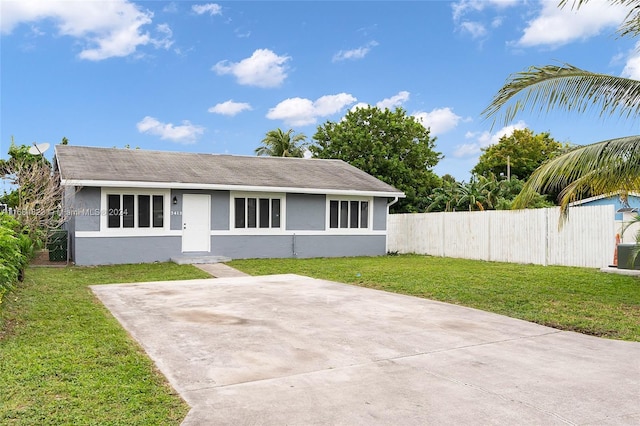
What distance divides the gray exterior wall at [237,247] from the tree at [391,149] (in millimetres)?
13149

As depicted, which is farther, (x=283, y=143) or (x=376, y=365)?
(x=283, y=143)

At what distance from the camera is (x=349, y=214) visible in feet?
61.2

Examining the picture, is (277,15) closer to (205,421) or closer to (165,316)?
(165,316)

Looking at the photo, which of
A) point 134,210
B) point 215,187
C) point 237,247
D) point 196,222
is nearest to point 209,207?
point 196,222

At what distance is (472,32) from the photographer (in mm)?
17359

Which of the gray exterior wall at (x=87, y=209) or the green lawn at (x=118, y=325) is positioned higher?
the gray exterior wall at (x=87, y=209)

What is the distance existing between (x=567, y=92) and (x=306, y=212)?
35.4 feet

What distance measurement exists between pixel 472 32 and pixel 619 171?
10.6 metres

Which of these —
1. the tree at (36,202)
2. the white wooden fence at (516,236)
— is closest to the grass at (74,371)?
the tree at (36,202)

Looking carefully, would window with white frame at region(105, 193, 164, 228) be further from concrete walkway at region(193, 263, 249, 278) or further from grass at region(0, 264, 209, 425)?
grass at region(0, 264, 209, 425)

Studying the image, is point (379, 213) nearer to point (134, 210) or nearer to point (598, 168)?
point (134, 210)

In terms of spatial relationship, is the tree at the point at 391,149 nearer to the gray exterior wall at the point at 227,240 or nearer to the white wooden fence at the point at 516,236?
the white wooden fence at the point at 516,236

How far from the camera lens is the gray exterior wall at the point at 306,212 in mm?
17516

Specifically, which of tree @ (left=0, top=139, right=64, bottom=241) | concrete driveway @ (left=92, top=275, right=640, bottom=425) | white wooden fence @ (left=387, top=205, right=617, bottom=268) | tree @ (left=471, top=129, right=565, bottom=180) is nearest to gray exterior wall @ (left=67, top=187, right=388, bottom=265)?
tree @ (left=0, top=139, right=64, bottom=241)
